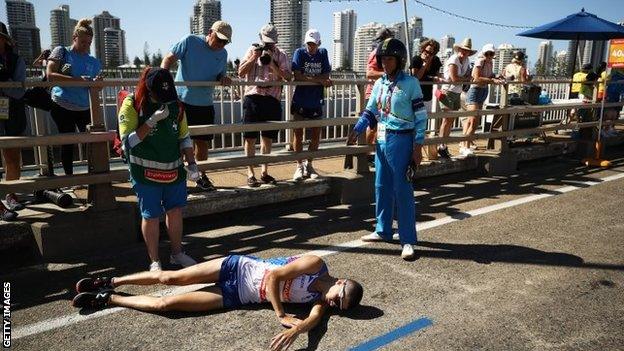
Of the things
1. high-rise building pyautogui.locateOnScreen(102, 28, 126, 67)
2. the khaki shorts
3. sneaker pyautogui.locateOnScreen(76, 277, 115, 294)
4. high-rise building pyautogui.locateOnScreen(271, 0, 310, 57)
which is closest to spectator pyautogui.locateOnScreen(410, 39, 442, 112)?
the khaki shorts

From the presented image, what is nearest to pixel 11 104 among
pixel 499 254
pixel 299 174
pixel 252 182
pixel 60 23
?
pixel 252 182

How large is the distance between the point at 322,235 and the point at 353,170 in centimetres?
179

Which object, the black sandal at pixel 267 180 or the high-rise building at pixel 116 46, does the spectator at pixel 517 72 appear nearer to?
the black sandal at pixel 267 180

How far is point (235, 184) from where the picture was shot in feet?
21.6

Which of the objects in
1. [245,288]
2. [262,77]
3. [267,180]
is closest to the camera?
[245,288]

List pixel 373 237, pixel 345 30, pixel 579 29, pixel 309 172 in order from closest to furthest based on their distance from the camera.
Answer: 1. pixel 373 237
2. pixel 309 172
3. pixel 579 29
4. pixel 345 30

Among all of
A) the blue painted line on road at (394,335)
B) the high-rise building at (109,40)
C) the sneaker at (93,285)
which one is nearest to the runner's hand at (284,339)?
the blue painted line on road at (394,335)

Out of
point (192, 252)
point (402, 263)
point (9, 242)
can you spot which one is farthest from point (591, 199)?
point (9, 242)

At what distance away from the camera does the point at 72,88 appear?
5.52 m

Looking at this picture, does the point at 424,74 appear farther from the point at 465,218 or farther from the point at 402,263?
the point at 402,263

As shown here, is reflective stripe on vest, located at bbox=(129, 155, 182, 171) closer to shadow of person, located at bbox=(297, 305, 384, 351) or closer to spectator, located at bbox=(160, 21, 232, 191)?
spectator, located at bbox=(160, 21, 232, 191)

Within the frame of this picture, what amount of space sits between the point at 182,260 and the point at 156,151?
1088 mm

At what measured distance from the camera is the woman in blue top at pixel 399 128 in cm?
496

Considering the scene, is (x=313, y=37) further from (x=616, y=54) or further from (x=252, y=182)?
(x=616, y=54)
